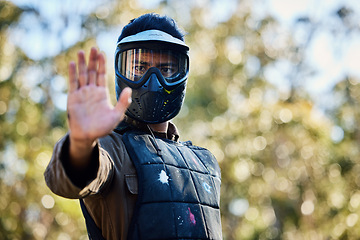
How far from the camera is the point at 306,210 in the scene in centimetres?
1465

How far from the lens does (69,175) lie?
6.16 feet

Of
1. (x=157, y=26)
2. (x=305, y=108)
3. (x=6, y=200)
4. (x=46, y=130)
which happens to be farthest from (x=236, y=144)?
(x=157, y=26)

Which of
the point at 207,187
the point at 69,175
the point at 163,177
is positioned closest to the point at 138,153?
the point at 163,177

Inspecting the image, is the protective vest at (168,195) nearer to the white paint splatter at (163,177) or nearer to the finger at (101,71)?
the white paint splatter at (163,177)

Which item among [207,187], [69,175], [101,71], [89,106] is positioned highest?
[101,71]

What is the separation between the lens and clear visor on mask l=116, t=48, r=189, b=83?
2.72 m

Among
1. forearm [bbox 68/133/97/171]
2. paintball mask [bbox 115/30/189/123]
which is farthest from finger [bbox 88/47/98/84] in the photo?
paintball mask [bbox 115/30/189/123]

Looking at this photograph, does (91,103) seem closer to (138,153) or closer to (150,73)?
(138,153)

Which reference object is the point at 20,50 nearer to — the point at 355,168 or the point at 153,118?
the point at 355,168

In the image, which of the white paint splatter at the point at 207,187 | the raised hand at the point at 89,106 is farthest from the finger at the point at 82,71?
the white paint splatter at the point at 207,187

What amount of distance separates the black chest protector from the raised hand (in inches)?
19.7

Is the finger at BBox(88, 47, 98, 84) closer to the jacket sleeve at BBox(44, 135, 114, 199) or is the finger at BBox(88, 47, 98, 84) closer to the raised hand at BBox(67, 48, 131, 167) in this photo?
the raised hand at BBox(67, 48, 131, 167)

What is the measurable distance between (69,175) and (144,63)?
1.01 m

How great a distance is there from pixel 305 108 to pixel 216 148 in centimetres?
265
